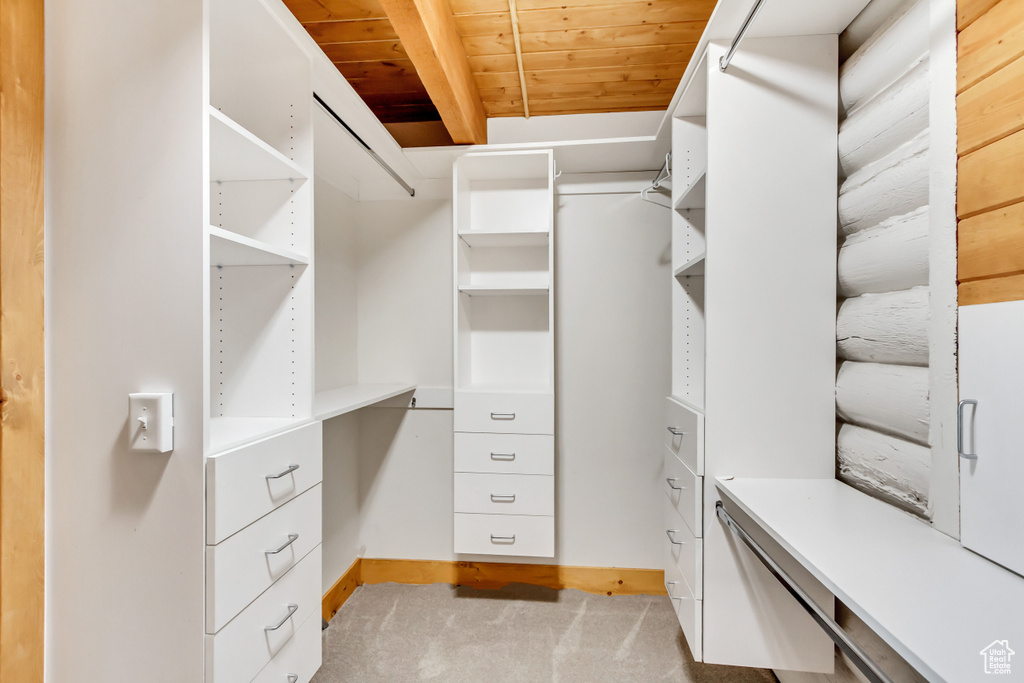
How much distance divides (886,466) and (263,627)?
1.68 metres

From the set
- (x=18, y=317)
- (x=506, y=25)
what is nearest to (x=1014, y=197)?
(x=506, y=25)

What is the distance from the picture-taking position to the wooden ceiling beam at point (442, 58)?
1303 mm

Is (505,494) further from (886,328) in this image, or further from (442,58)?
(442,58)

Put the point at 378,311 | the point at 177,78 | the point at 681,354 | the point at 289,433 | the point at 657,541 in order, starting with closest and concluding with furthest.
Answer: the point at 177,78 < the point at 289,433 < the point at 681,354 < the point at 657,541 < the point at 378,311

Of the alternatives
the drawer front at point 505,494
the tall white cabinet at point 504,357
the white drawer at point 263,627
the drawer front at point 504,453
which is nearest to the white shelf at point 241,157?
the tall white cabinet at point 504,357

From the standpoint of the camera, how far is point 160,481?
40.9 inches

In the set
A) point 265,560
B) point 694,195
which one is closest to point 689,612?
point 265,560

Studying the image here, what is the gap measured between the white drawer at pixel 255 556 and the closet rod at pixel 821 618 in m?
1.25

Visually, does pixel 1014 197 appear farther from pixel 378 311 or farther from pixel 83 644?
pixel 378 311

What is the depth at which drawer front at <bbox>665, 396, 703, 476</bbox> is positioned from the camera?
150cm

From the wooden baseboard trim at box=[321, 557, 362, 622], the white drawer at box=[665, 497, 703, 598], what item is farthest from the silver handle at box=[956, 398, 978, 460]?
the wooden baseboard trim at box=[321, 557, 362, 622]

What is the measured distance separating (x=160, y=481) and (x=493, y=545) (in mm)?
1465

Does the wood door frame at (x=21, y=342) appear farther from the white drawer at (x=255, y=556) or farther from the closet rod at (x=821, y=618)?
the closet rod at (x=821, y=618)

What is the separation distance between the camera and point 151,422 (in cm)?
103
